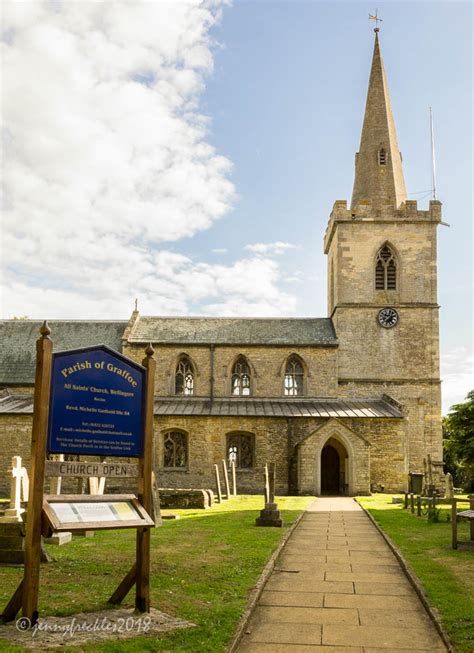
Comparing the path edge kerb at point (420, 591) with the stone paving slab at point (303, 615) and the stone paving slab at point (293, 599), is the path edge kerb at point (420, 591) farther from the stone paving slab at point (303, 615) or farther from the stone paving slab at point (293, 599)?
the stone paving slab at point (293, 599)

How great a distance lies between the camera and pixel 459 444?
2561 cm

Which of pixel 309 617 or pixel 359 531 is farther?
pixel 359 531

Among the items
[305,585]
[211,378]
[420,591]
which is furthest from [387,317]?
[420,591]

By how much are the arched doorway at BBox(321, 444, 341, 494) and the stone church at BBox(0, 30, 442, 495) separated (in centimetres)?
6

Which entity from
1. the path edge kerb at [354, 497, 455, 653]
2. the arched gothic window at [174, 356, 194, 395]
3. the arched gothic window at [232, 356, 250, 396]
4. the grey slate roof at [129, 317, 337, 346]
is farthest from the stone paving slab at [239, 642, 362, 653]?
the arched gothic window at [174, 356, 194, 395]

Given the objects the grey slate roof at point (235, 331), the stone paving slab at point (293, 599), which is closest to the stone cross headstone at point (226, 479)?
the grey slate roof at point (235, 331)

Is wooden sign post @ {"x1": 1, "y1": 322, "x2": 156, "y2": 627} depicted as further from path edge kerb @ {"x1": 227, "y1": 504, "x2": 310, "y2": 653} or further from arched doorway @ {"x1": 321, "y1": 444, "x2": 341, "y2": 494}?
arched doorway @ {"x1": 321, "y1": 444, "x2": 341, "y2": 494}

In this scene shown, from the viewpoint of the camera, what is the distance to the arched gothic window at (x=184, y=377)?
34.4 meters

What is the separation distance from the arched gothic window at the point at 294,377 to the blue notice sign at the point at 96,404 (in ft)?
85.2

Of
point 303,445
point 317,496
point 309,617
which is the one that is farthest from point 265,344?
point 309,617

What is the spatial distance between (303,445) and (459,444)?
6.85 metres

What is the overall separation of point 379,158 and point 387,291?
7.55 meters

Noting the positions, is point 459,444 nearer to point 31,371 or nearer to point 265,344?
point 265,344

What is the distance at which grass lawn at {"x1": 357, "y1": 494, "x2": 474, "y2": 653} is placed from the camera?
7.22 m
